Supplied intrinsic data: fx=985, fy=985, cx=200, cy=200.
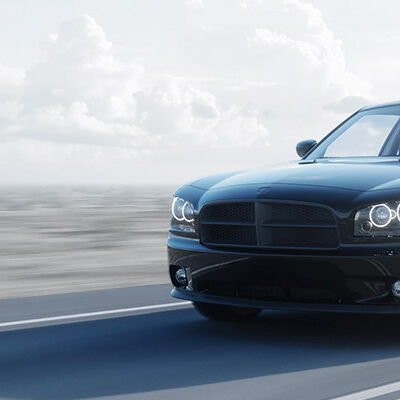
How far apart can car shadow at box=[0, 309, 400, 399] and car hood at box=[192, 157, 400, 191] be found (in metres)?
1.01

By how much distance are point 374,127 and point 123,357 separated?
3132 millimetres

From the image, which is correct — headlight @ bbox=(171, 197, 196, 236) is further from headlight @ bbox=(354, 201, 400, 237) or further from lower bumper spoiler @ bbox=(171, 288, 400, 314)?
headlight @ bbox=(354, 201, 400, 237)

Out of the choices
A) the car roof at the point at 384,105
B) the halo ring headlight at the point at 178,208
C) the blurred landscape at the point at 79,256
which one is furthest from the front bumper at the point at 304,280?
the blurred landscape at the point at 79,256

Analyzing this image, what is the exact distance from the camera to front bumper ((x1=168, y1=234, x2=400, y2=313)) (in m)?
5.83

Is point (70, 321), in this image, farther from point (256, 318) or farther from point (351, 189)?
point (351, 189)

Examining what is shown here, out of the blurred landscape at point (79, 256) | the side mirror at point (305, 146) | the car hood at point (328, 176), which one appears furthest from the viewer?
the blurred landscape at point (79, 256)

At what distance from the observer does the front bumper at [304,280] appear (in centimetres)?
583

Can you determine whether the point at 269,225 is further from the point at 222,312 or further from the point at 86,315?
the point at 86,315

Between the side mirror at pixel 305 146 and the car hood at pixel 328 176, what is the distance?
3.21 feet

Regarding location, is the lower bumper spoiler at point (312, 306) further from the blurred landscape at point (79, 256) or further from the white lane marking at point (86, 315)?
the blurred landscape at point (79, 256)

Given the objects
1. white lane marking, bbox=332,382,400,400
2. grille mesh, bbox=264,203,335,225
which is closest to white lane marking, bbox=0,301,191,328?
grille mesh, bbox=264,203,335,225

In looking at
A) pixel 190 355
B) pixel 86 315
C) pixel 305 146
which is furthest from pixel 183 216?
pixel 305 146

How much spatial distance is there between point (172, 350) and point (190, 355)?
20 cm

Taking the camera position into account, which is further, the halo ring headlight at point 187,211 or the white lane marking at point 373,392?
the halo ring headlight at point 187,211
